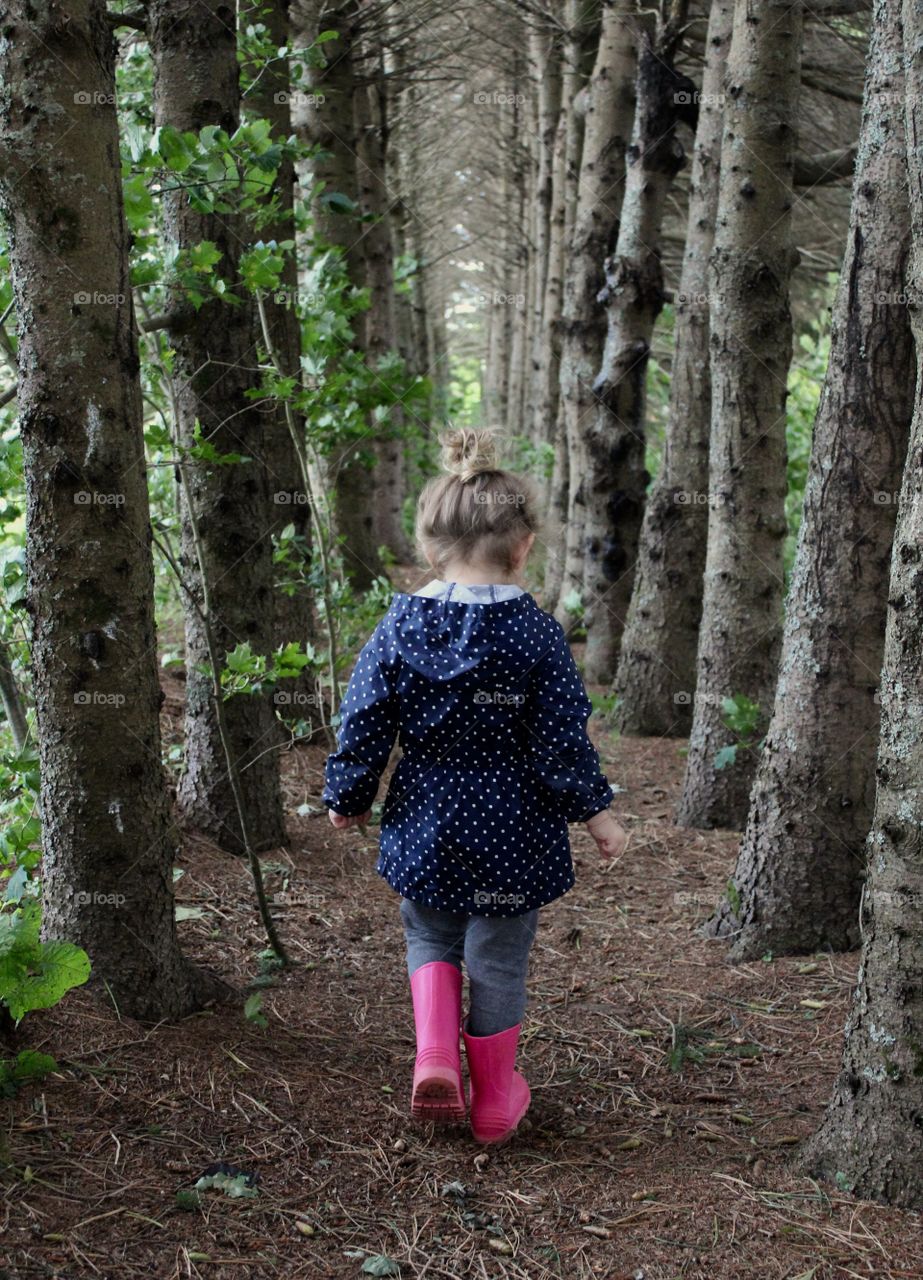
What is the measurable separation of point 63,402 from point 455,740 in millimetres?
1134

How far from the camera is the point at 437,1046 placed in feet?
8.43

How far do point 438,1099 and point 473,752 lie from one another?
0.77m

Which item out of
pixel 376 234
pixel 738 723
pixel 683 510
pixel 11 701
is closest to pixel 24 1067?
pixel 11 701

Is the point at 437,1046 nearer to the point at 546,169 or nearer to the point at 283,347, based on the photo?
the point at 283,347

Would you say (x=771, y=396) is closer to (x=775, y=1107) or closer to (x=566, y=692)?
(x=566, y=692)

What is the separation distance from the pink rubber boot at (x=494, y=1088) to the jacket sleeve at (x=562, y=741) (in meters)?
0.54

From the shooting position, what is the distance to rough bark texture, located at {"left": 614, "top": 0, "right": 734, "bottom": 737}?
621cm

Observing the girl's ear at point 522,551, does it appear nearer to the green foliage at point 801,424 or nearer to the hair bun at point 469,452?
the hair bun at point 469,452

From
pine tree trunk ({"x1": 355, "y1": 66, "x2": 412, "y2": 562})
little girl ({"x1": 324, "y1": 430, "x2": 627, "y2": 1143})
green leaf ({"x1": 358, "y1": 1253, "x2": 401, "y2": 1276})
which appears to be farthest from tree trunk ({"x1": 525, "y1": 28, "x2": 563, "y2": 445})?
green leaf ({"x1": 358, "y1": 1253, "x2": 401, "y2": 1276})

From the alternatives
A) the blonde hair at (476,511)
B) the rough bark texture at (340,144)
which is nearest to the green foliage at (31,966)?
the blonde hair at (476,511)

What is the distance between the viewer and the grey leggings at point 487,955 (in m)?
2.65

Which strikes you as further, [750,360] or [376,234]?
[376,234]

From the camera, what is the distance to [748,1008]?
132 inches

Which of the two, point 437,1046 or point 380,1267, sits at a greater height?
point 437,1046
